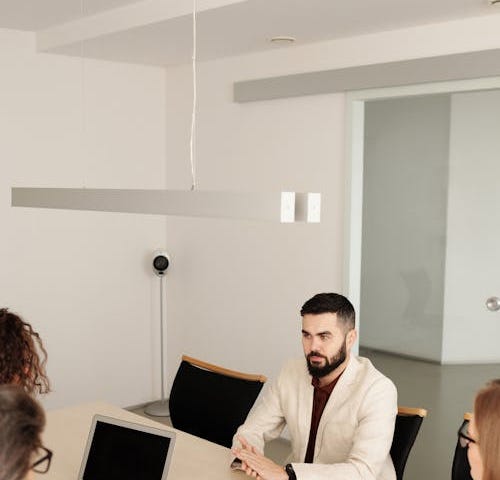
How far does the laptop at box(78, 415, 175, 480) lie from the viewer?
8.93ft

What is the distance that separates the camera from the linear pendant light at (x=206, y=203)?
228 centimetres

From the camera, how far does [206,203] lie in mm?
2447

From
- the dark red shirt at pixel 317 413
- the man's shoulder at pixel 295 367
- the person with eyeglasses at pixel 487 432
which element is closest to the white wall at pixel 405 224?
the man's shoulder at pixel 295 367

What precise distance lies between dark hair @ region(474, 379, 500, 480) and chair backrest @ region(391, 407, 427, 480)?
105 cm

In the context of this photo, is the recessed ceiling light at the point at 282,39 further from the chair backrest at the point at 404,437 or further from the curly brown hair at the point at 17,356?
the curly brown hair at the point at 17,356

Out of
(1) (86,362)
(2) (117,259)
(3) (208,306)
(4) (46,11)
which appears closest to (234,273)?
(3) (208,306)

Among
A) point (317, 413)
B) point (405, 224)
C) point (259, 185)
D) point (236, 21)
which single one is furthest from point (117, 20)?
point (317, 413)

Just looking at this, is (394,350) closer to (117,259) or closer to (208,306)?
(208,306)

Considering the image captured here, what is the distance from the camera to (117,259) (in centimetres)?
596

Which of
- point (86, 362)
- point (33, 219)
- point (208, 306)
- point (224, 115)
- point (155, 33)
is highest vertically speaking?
point (155, 33)

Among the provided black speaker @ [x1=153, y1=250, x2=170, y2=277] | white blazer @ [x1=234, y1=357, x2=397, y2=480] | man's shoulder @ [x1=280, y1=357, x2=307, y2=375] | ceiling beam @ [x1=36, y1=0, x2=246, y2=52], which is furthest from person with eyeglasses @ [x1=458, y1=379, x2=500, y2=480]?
black speaker @ [x1=153, y1=250, x2=170, y2=277]

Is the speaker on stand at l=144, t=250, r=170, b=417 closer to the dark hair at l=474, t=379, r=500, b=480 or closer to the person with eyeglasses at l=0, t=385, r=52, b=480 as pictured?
the dark hair at l=474, t=379, r=500, b=480

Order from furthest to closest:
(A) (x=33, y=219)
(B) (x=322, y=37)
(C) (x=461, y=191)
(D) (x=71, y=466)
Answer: (A) (x=33, y=219) → (B) (x=322, y=37) → (C) (x=461, y=191) → (D) (x=71, y=466)

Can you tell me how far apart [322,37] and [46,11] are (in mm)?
1684
